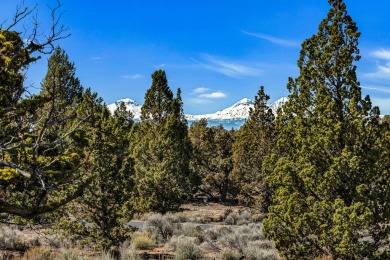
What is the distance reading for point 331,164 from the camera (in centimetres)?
956

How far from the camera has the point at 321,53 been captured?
34.3 feet

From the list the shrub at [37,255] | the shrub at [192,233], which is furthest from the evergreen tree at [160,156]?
the shrub at [37,255]

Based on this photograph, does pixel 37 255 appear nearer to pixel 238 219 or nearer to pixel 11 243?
pixel 11 243

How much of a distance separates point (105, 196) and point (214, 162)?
1151 inches

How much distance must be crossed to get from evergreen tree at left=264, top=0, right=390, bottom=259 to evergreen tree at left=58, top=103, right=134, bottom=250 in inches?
225

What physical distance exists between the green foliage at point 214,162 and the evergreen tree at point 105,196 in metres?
25.9

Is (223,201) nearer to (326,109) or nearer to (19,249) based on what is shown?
(19,249)

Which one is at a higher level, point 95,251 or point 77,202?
point 77,202

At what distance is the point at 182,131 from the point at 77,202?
1849 centimetres

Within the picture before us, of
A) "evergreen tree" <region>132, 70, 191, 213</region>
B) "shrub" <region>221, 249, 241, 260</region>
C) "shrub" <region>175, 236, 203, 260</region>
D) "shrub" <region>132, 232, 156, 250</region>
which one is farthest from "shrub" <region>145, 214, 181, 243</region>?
"shrub" <region>221, 249, 241, 260</region>

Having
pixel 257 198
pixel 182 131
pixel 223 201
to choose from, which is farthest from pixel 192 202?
pixel 257 198

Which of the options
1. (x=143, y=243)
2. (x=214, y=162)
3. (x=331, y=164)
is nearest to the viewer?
(x=331, y=164)

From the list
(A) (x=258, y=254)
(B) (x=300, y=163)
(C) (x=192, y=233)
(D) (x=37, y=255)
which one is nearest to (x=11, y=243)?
(D) (x=37, y=255)

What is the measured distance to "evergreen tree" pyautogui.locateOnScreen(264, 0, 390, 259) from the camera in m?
9.13
